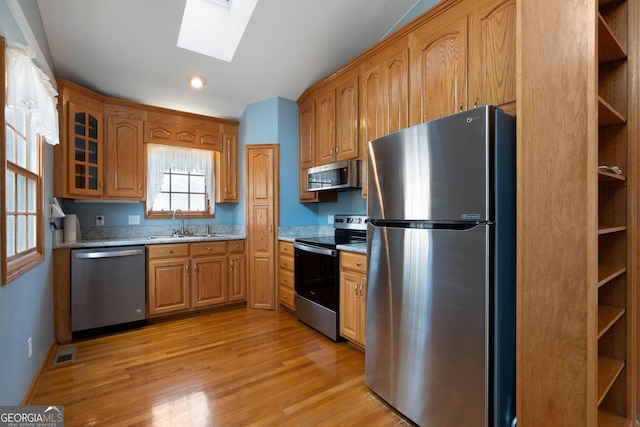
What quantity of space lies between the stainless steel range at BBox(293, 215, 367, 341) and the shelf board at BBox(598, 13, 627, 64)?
199 centimetres

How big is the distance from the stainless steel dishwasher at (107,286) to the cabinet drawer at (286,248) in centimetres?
145

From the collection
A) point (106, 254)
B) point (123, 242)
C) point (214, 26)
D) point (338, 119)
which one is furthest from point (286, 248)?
point (214, 26)

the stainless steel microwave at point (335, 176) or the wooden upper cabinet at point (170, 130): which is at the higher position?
the wooden upper cabinet at point (170, 130)

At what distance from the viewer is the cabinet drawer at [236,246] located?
11.8 feet

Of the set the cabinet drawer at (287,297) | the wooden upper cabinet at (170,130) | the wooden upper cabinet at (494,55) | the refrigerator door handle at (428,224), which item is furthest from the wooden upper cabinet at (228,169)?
the wooden upper cabinet at (494,55)

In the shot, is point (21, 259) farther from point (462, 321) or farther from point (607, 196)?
point (607, 196)

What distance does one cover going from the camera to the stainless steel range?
2653 mm

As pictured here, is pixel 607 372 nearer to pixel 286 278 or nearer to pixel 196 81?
pixel 286 278

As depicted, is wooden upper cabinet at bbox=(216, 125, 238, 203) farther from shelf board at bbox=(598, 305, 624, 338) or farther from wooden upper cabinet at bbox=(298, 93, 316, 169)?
shelf board at bbox=(598, 305, 624, 338)

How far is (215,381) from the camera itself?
81.3 inches

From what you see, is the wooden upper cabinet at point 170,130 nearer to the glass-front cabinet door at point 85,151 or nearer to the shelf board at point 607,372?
the glass-front cabinet door at point 85,151

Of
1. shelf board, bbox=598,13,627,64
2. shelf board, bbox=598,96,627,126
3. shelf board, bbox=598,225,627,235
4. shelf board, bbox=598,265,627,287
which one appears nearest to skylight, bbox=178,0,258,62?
shelf board, bbox=598,13,627,64

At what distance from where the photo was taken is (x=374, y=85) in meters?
2.61

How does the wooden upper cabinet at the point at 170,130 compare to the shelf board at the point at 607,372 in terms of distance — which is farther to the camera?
the wooden upper cabinet at the point at 170,130
